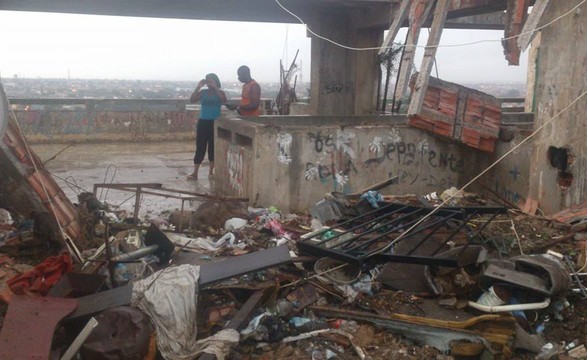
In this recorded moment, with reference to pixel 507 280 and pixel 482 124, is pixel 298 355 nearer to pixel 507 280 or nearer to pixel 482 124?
pixel 507 280

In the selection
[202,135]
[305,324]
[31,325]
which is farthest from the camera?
[202,135]

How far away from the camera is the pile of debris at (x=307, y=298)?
13.7 ft

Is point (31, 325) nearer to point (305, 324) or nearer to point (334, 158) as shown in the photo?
point (305, 324)

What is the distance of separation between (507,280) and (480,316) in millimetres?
432

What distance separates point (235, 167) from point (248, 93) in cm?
200

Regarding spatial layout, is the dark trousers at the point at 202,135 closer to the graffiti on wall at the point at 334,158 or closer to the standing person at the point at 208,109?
the standing person at the point at 208,109

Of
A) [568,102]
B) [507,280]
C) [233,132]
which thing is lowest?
[507,280]

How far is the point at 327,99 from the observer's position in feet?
45.6

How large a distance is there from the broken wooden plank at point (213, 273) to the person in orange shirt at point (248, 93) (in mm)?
5746

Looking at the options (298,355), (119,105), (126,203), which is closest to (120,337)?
(298,355)

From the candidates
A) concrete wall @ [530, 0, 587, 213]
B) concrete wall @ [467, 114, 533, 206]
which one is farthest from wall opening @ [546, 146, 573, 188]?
concrete wall @ [467, 114, 533, 206]

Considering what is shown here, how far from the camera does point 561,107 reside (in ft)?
23.5

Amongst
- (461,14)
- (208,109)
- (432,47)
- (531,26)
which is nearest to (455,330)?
(531,26)

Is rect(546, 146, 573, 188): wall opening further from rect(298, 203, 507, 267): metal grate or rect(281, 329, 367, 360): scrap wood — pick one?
rect(281, 329, 367, 360): scrap wood
